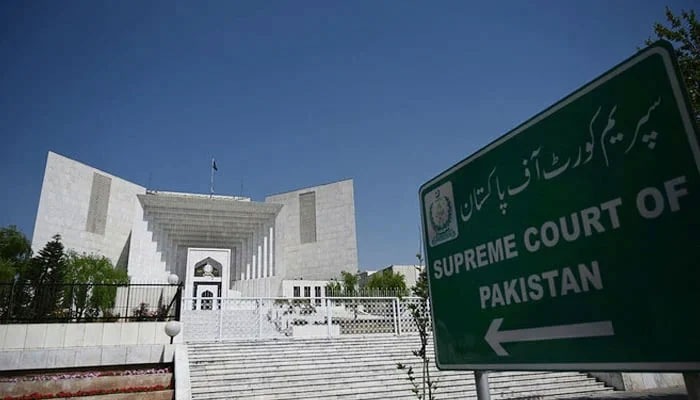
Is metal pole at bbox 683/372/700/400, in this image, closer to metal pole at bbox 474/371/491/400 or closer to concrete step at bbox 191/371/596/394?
metal pole at bbox 474/371/491/400

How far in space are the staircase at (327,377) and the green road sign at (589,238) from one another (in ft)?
24.9

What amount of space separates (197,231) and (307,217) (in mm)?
9960

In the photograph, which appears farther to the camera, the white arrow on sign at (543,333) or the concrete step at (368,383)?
the concrete step at (368,383)

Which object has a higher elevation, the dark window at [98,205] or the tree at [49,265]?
the dark window at [98,205]

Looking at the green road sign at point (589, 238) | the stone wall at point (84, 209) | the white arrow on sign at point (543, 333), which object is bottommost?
the white arrow on sign at point (543, 333)

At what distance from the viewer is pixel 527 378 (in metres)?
9.66

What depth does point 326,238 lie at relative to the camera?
36344 mm

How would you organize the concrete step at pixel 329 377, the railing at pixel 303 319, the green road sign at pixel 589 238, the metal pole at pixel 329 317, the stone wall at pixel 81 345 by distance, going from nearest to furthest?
the green road sign at pixel 589 238 < the concrete step at pixel 329 377 < the stone wall at pixel 81 345 < the railing at pixel 303 319 < the metal pole at pixel 329 317

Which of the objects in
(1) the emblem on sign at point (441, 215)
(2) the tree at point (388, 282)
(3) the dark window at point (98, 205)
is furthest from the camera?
(2) the tree at point (388, 282)

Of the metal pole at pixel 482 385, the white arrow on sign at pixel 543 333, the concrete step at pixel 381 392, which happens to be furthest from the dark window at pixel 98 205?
the white arrow on sign at pixel 543 333

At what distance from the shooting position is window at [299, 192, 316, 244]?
122ft

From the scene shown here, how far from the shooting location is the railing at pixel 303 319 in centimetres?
1325

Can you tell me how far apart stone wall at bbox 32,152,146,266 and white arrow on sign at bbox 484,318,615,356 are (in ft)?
100.0

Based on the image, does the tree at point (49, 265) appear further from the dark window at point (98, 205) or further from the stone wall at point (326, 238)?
the stone wall at point (326, 238)
